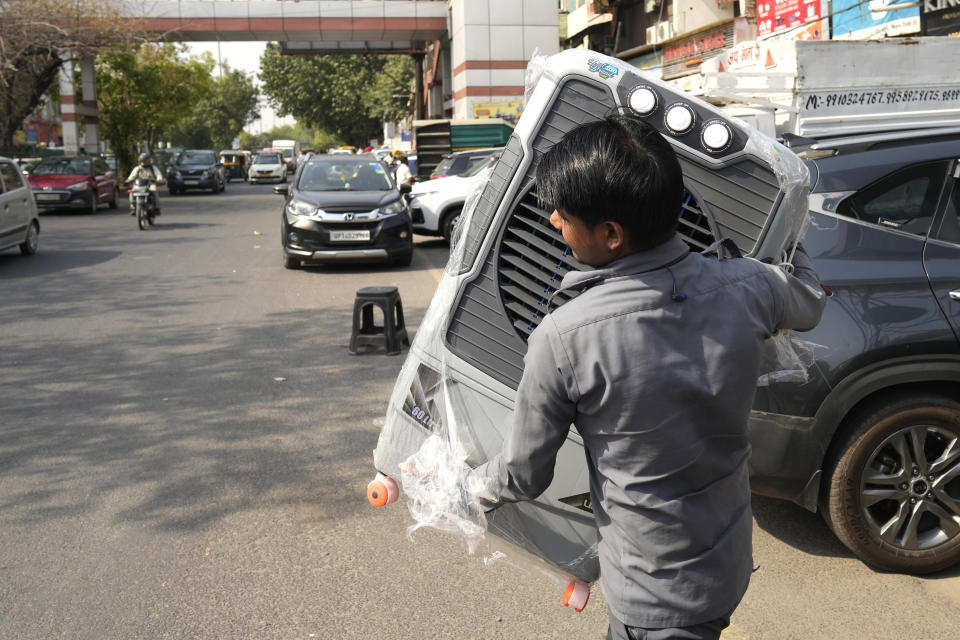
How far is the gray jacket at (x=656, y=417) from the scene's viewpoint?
5.57 ft

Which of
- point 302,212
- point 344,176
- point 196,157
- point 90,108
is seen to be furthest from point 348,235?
point 90,108

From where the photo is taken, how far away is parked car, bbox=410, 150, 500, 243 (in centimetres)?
1525

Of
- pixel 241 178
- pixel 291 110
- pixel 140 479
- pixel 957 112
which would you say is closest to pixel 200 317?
pixel 140 479

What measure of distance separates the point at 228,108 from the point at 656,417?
107 meters

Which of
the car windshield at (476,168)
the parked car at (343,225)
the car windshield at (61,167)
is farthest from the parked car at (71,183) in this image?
the car windshield at (476,168)

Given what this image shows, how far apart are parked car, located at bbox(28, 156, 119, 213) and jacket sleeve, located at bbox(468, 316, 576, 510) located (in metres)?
23.6

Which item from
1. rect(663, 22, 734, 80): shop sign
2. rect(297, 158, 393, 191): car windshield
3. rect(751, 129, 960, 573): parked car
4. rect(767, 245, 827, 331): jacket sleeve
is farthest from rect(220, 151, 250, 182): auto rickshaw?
rect(767, 245, 827, 331): jacket sleeve

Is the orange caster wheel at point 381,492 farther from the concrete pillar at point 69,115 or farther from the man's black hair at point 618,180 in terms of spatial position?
the concrete pillar at point 69,115

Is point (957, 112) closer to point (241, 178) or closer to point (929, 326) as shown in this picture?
point (929, 326)

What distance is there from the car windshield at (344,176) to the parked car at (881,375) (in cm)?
1063

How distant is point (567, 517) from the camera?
253 cm

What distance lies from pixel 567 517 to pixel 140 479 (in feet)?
10.1

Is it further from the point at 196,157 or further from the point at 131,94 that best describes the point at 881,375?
the point at 131,94

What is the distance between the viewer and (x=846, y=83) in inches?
363
